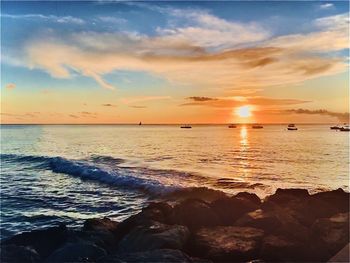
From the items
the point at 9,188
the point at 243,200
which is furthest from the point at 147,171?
the point at 243,200

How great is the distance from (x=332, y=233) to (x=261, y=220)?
6.72 ft

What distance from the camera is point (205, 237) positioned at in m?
10.7

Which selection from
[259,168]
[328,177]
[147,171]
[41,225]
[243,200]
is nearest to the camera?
[243,200]

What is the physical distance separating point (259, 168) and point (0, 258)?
90.1 ft

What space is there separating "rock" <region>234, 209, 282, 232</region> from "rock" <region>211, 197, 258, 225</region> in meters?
0.91

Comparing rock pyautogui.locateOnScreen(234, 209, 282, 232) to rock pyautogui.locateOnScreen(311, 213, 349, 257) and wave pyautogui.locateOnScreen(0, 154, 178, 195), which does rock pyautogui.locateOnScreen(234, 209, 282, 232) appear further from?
wave pyautogui.locateOnScreen(0, 154, 178, 195)

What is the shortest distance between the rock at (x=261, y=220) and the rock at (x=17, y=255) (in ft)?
19.4

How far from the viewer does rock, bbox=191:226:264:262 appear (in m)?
9.74

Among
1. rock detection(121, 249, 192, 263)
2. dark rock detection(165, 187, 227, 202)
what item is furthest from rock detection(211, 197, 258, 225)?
dark rock detection(165, 187, 227, 202)

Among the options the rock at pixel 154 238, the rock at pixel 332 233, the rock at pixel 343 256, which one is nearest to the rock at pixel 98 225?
the rock at pixel 154 238

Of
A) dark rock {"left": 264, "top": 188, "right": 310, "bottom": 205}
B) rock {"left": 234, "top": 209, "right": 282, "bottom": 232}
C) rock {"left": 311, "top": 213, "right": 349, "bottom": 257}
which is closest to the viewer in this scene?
rock {"left": 311, "top": 213, "right": 349, "bottom": 257}

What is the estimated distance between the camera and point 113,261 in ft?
28.9

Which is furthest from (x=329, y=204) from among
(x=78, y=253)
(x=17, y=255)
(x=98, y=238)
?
(x=17, y=255)

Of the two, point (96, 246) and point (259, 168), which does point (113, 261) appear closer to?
point (96, 246)
